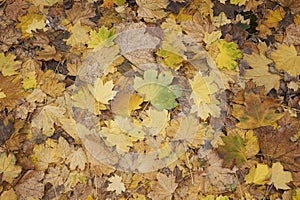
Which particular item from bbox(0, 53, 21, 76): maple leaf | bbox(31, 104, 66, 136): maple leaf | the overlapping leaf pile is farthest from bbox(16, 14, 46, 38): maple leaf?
bbox(31, 104, 66, 136): maple leaf

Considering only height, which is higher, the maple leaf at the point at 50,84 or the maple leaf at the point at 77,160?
the maple leaf at the point at 50,84

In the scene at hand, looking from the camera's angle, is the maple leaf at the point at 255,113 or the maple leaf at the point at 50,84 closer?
the maple leaf at the point at 255,113

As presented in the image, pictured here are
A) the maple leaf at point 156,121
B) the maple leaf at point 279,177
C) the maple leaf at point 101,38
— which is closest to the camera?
the maple leaf at point 279,177

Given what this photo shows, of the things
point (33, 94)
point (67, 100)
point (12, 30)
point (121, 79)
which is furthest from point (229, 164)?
point (12, 30)

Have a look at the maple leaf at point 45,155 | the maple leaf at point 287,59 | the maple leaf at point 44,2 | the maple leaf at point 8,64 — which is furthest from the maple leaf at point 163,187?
the maple leaf at point 44,2

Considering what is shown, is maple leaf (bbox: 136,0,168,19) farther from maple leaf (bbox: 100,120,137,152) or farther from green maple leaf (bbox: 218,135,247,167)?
green maple leaf (bbox: 218,135,247,167)

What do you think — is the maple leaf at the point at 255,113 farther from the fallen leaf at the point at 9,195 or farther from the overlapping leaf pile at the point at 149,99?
the fallen leaf at the point at 9,195
